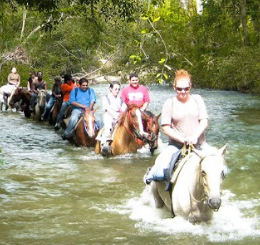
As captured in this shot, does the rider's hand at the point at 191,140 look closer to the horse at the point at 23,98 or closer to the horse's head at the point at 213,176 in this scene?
the horse's head at the point at 213,176

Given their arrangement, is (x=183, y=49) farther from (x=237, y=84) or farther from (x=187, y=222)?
(x=187, y=222)

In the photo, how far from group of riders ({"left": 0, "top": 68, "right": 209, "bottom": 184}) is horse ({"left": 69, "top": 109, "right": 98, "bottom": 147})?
0.25 meters

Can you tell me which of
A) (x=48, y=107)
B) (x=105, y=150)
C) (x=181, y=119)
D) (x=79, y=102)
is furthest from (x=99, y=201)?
(x=48, y=107)

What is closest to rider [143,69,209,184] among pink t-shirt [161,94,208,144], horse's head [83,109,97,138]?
pink t-shirt [161,94,208,144]

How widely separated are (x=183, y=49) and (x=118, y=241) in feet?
145

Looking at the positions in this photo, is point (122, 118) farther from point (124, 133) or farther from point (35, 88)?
point (35, 88)

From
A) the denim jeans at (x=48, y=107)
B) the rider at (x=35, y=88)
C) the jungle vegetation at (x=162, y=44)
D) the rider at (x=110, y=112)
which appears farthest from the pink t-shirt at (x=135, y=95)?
the jungle vegetation at (x=162, y=44)

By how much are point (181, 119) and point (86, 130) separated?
25.5ft

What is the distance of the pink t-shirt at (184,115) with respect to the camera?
7414 millimetres

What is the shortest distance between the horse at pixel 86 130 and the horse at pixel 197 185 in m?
7.51

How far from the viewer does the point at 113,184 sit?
10.8m

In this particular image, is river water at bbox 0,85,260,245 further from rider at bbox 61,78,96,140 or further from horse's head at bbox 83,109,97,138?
rider at bbox 61,78,96,140

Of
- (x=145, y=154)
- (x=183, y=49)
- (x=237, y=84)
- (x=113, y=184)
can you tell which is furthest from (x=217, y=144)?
(x=183, y=49)

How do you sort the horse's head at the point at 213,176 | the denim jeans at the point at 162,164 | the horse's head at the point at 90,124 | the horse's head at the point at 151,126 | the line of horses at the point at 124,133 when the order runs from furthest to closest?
the horse's head at the point at 90,124
the horse's head at the point at 151,126
the line of horses at the point at 124,133
the denim jeans at the point at 162,164
the horse's head at the point at 213,176
